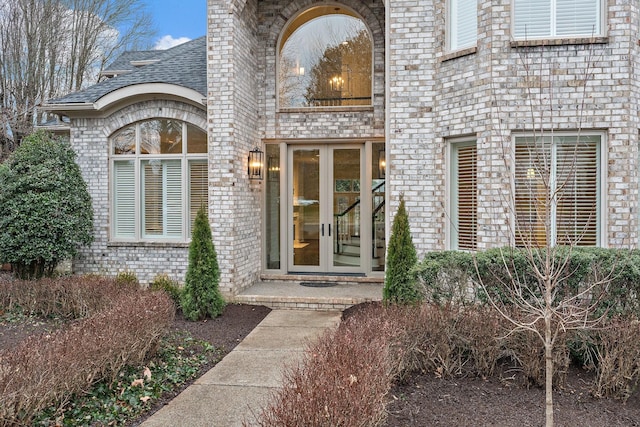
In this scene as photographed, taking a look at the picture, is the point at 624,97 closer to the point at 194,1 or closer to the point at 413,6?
the point at 413,6

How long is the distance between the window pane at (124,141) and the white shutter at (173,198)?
783 millimetres

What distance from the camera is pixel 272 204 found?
9.21 m

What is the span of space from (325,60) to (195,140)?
115 inches

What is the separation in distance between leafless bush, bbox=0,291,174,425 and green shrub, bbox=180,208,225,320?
5.47ft

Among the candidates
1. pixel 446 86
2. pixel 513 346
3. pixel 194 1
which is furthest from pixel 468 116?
pixel 194 1

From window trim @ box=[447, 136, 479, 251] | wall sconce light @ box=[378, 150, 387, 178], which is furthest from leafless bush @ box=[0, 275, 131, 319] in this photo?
wall sconce light @ box=[378, 150, 387, 178]

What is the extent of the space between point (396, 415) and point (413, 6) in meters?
5.98

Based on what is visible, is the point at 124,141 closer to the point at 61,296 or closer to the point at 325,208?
the point at 61,296

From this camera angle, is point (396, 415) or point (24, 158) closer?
point (396, 415)

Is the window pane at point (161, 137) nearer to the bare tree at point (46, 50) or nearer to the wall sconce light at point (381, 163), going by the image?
the wall sconce light at point (381, 163)

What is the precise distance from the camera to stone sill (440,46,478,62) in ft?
21.5

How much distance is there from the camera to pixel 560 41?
626 cm

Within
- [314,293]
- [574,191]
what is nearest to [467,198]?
[574,191]

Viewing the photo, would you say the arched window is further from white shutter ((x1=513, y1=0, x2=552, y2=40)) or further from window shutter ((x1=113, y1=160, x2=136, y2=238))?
window shutter ((x1=113, y1=160, x2=136, y2=238))
